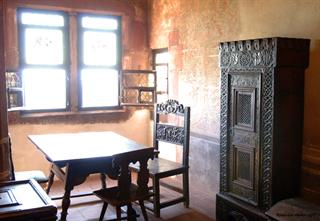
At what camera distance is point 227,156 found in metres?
3.50

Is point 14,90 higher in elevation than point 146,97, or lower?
higher

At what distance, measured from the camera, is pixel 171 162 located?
413 centimetres

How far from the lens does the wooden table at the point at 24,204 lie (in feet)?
6.04

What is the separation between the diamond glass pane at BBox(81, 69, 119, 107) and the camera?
17.3ft

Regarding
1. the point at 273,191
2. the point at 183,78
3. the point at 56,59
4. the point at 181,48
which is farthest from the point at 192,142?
the point at 56,59

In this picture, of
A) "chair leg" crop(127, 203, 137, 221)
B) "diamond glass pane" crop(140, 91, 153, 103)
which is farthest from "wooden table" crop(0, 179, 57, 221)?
"diamond glass pane" crop(140, 91, 153, 103)

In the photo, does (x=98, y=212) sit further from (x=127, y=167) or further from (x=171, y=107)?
(x=171, y=107)

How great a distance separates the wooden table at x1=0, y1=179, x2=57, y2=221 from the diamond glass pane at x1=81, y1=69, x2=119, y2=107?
3.04 meters

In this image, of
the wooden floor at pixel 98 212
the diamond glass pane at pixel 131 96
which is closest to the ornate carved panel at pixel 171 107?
the wooden floor at pixel 98 212

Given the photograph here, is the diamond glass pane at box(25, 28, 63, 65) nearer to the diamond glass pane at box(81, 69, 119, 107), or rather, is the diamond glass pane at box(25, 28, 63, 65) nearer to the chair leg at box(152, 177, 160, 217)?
the diamond glass pane at box(81, 69, 119, 107)

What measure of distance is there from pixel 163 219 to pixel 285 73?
181cm

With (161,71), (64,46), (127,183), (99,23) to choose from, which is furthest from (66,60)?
(127,183)

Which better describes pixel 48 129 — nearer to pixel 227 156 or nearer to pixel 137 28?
pixel 137 28

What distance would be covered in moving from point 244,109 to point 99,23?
9.08 ft
